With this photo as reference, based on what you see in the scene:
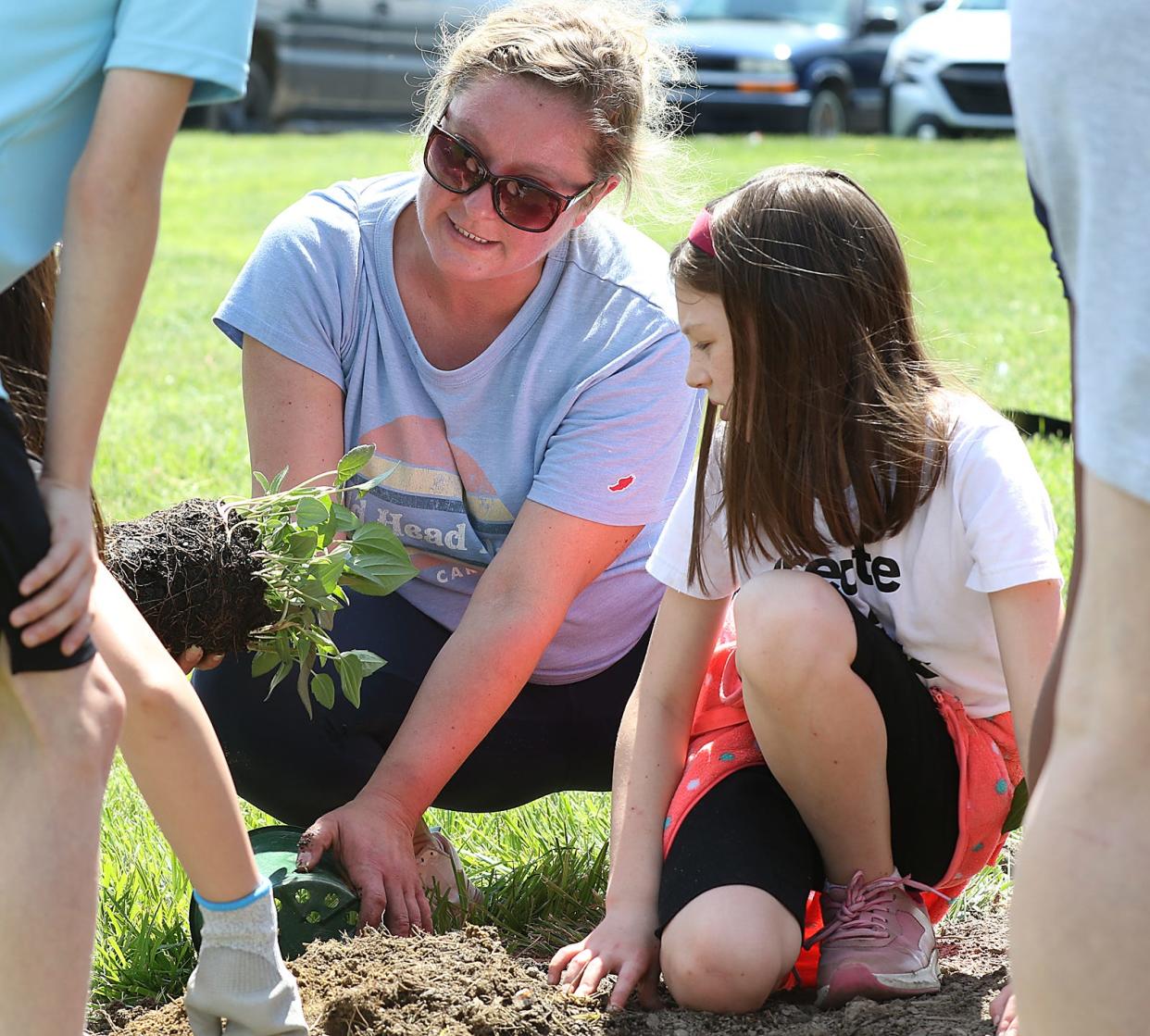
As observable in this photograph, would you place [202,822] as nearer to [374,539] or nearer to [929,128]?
[374,539]

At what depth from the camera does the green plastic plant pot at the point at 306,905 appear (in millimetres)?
2207

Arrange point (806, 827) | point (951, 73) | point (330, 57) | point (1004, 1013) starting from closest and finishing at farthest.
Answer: point (1004, 1013) < point (806, 827) < point (330, 57) < point (951, 73)

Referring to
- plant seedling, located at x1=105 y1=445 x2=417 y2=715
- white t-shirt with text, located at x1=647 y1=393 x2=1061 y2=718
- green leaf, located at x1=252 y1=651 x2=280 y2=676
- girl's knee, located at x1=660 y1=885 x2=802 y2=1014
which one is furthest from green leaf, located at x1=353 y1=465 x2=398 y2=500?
girl's knee, located at x1=660 y1=885 x2=802 y2=1014

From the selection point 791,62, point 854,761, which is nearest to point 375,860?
point 854,761

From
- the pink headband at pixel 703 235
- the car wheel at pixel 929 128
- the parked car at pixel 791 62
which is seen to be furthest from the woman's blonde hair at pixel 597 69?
the car wheel at pixel 929 128

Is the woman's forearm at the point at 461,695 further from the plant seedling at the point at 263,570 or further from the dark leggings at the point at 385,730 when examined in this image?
the dark leggings at the point at 385,730

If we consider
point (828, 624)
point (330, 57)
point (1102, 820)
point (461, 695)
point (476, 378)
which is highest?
point (1102, 820)

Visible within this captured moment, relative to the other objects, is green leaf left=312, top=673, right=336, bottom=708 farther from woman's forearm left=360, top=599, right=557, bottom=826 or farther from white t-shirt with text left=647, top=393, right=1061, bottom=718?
white t-shirt with text left=647, top=393, right=1061, bottom=718

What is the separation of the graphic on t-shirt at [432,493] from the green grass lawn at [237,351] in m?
0.51

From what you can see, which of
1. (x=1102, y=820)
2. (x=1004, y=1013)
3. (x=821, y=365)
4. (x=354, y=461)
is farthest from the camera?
(x=354, y=461)

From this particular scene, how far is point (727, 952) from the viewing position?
6.84 feet

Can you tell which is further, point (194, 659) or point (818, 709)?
point (194, 659)

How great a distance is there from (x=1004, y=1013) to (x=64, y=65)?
150cm

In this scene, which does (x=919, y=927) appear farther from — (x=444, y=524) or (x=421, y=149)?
(x=421, y=149)
